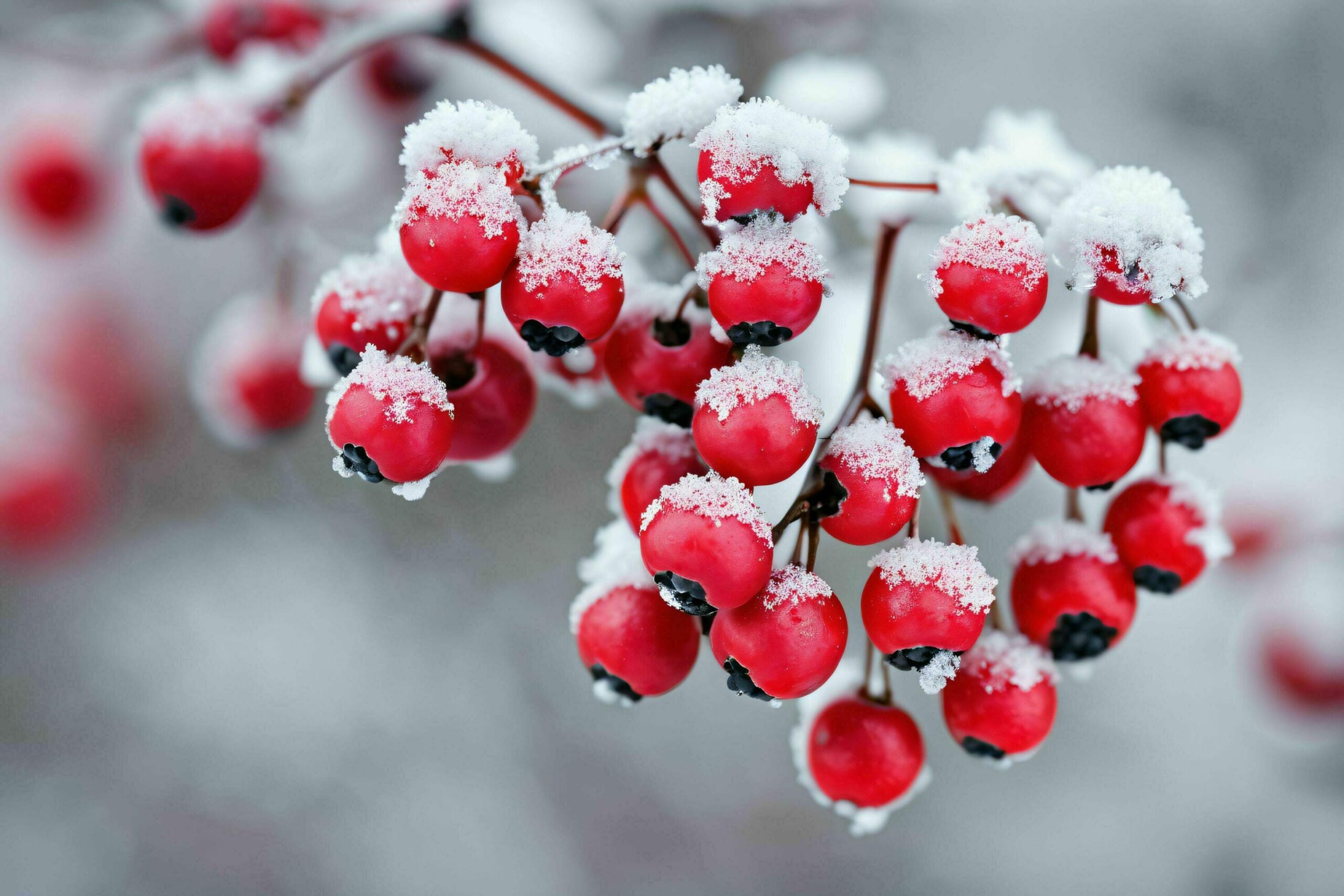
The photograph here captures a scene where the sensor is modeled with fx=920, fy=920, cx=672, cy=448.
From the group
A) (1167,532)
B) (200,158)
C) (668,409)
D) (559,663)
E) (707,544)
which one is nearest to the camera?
(707,544)

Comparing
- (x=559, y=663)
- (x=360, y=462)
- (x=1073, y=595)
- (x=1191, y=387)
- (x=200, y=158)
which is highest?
(x=559, y=663)

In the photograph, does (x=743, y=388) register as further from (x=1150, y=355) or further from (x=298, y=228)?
(x=298, y=228)

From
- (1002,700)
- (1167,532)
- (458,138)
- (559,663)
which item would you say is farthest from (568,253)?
(559,663)

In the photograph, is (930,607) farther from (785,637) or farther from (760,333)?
(760,333)

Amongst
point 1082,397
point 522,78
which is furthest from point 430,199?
point 1082,397

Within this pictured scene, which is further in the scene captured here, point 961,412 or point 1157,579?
point 1157,579

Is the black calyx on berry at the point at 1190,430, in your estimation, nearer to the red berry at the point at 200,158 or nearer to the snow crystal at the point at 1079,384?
the snow crystal at the point at 1079,384

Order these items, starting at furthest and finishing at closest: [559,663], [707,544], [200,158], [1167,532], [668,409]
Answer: [559,663], [200,158], [1167,532], [668,409], [707,544]

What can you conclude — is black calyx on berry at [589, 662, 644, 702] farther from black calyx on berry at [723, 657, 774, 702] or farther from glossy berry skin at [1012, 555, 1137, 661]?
glossy berry skin at [1012, 555, 1137, 661]
